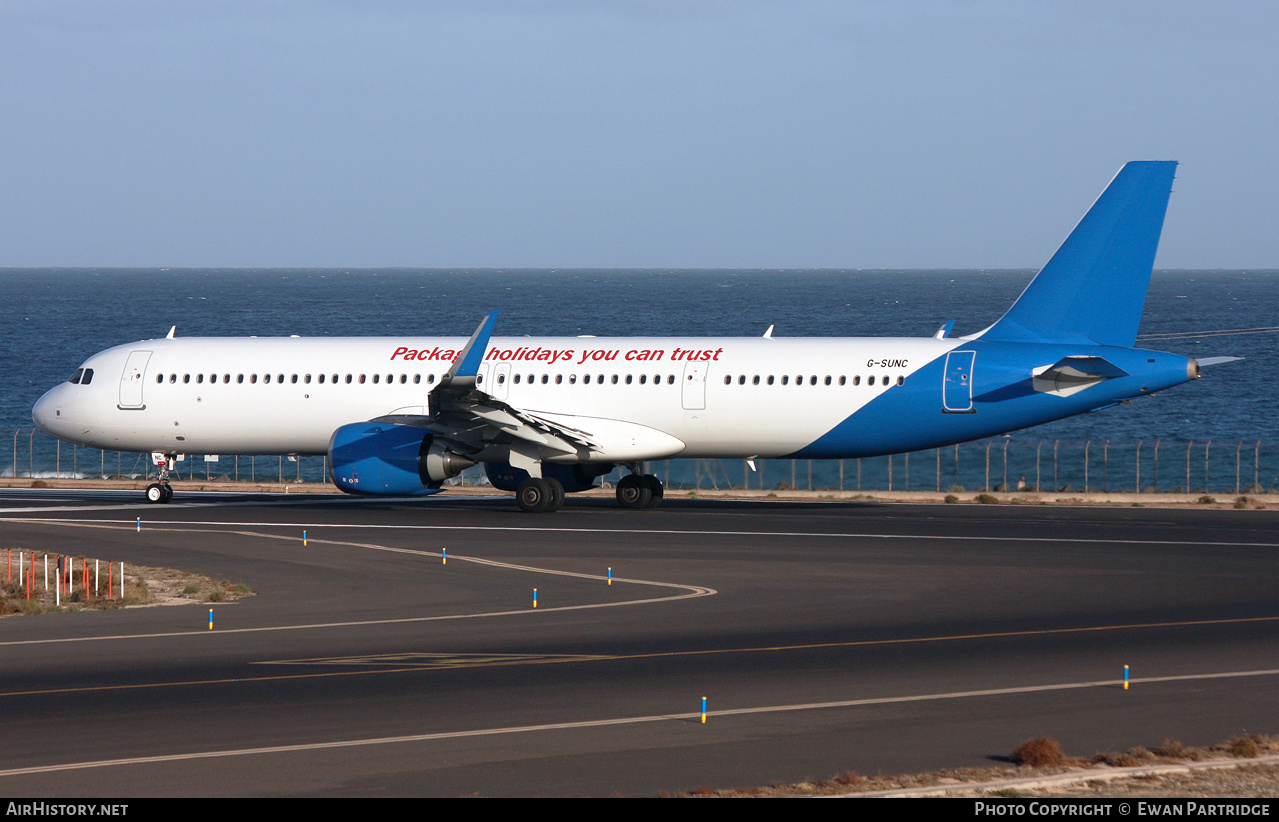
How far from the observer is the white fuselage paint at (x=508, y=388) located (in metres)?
35.8

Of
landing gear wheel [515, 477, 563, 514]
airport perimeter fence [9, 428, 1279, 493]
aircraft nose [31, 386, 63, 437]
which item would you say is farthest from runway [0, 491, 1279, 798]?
airport perimeter fence [9, 428, 1279, 493]

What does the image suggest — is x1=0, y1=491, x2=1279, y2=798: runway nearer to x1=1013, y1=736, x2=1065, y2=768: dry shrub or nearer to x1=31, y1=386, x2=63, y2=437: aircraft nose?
x1=1013, y1=736, x2=1065, y2=768: dry shrub

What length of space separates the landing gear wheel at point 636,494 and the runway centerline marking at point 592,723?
21973 mm

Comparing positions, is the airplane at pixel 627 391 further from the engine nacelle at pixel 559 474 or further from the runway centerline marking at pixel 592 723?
the runway centerline marking at pixel 592 723

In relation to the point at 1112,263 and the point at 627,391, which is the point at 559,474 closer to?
the point at 627,391

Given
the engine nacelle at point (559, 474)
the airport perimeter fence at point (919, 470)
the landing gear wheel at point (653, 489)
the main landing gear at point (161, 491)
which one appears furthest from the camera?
the airport perimeter fence at point (919, 470)

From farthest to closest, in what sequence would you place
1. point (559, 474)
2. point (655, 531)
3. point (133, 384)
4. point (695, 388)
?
point (133, 384) → point (559, 474) → point (695, 388) → point (655, 531)

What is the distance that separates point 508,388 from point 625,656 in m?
19.5

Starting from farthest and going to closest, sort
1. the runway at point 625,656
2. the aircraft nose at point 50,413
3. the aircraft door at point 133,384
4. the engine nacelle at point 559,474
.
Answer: the aircraft nose at point 50,413 → the aircraft door at point 133,384 → the engine nacelle at point 559,474 → the runway at point 625,656

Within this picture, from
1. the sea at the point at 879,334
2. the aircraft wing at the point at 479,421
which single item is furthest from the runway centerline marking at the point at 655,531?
the sea at the point at 879,334

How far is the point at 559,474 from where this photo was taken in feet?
125

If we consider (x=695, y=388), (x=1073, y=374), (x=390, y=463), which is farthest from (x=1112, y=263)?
(x=390, y=463)

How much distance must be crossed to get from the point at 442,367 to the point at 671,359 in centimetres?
566

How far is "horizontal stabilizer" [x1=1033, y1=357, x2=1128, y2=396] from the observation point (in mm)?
33531
